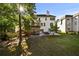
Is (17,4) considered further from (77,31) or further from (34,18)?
(77,31)

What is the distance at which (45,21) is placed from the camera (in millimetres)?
5453

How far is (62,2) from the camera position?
5418mm

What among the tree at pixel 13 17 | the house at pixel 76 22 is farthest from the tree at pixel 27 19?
the house at pixel 76 22

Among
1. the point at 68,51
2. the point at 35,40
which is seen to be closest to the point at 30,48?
the point at 35,40

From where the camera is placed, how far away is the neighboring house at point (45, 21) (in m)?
5.43

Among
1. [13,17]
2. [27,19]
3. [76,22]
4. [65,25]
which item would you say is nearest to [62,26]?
[65,25]

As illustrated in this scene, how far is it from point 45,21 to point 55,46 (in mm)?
346

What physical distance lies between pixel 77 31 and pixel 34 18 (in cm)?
58

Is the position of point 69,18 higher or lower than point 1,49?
higher

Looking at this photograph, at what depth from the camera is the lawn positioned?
5.43 m

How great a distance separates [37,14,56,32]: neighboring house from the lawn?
4.6 inches

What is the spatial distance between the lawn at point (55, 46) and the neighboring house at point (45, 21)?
118 millimetres

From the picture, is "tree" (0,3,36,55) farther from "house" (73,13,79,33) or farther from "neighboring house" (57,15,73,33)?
"house" (73,13,79,33)

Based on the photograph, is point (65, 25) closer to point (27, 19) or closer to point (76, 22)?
point (76, 22)
